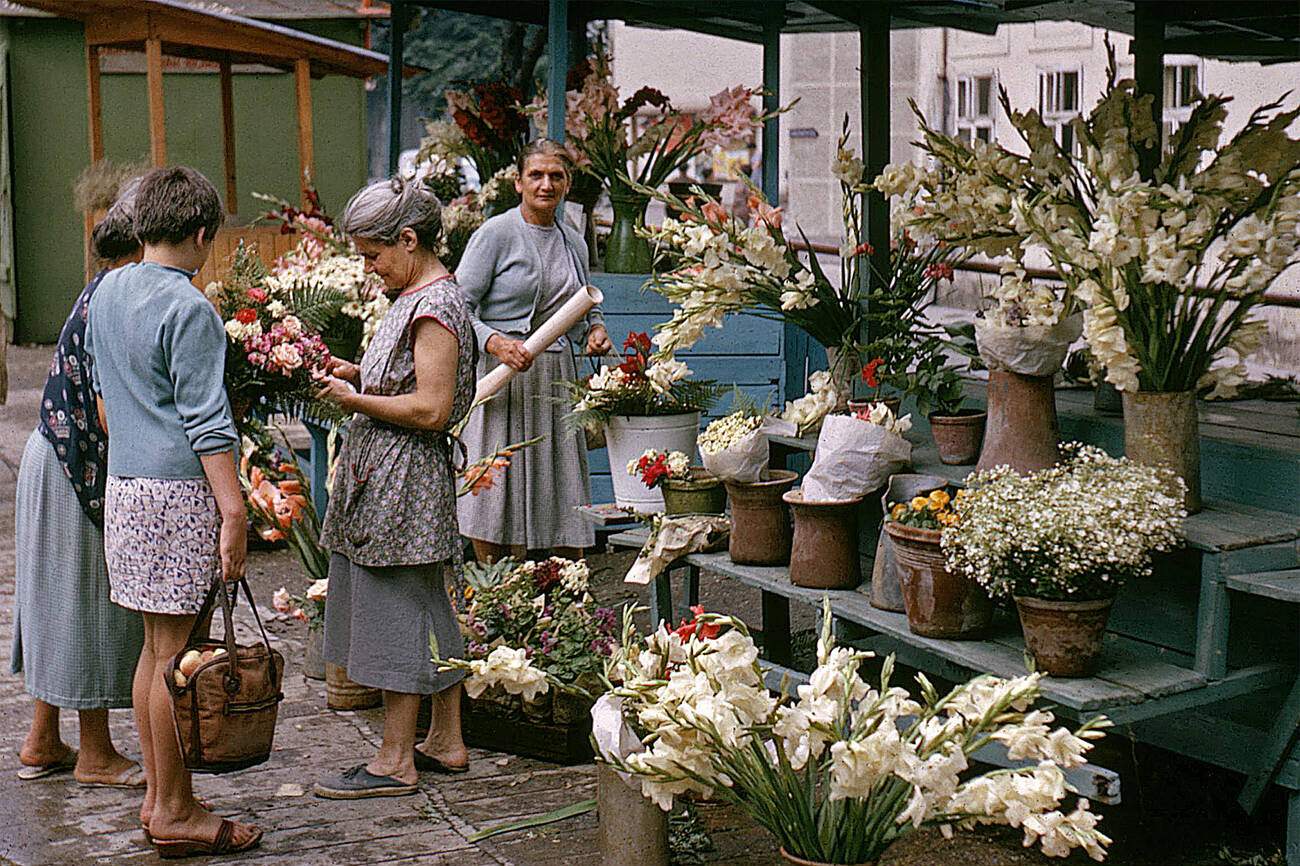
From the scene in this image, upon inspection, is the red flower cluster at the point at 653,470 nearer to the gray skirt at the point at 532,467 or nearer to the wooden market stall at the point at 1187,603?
the wooden market stall at the point at 1187,603

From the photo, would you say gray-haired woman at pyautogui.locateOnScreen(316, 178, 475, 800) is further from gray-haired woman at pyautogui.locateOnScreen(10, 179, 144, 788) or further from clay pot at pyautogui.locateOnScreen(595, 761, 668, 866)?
clay pot at pyautogui.locateOnScreen(595, 761, 668, 866)

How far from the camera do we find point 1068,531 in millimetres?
3424

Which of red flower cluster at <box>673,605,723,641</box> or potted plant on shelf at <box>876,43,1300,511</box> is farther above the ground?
potted plant on shelf at <box>876,43,1300,511</box>

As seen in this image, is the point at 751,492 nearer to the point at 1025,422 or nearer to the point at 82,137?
the point at 1025,422

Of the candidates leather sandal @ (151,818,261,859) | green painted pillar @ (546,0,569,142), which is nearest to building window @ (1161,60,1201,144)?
green painted pillar @ (546,0,569,142)

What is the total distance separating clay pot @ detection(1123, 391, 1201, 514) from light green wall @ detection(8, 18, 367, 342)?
1227 centimetres

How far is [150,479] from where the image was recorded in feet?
12.8

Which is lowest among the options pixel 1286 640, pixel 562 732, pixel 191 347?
pixel 562 732

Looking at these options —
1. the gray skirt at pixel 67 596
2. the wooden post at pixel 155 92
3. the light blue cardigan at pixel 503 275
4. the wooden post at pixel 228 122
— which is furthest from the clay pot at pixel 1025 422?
the wooden post at pixel 228 122

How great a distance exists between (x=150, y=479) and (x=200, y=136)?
12.3 m

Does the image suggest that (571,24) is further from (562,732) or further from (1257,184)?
(1257,184)

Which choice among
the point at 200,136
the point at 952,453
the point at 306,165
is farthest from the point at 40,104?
the point at 952,453

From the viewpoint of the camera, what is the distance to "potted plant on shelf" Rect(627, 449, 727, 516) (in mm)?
4738

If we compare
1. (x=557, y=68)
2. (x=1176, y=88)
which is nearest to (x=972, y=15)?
(x=557, y=68)
